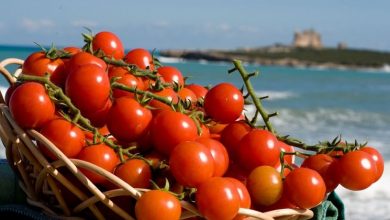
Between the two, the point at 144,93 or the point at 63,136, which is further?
the point at 144,93

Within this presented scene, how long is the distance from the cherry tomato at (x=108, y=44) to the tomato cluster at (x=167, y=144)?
0.11 metres

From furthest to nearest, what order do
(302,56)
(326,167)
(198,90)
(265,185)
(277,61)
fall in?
(302,56)
(277,61)
(198,90)
(326,167)
(265,185)

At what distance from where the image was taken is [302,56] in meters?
64.9

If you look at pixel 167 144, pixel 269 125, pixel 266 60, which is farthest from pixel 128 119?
pixel 266 60

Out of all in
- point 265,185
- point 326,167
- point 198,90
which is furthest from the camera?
point 198,90

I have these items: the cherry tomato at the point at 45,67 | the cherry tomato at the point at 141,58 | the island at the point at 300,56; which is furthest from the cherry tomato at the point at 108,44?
the island at the point at 300,56

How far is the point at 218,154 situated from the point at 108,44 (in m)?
0.45

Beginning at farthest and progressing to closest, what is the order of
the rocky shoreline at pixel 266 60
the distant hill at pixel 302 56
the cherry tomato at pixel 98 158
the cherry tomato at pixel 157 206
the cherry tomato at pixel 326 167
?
1. the distant hill at pixel 302 56
2. the rocky shoreline at pixel 266 60
3. the cherry tomato at pixel 326 167
4. the cherry tomato at pixel 98 158
5. the cherry tomato at pixel 157 206

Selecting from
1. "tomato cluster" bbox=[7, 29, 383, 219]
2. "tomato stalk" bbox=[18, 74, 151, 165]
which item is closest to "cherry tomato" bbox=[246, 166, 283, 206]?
"tomato cluster" bbox=[7, 29, 383, 219]

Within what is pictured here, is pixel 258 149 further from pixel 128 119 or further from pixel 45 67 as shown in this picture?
pixel 45 67

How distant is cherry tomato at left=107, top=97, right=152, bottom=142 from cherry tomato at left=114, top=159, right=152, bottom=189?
3.9 inches

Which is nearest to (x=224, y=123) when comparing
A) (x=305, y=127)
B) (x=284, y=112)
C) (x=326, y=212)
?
(x=326, y=212)

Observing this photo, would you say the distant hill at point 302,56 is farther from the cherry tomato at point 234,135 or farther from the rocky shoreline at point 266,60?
the cherry tomato at point 234,135

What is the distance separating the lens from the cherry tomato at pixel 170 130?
4.17 ft
